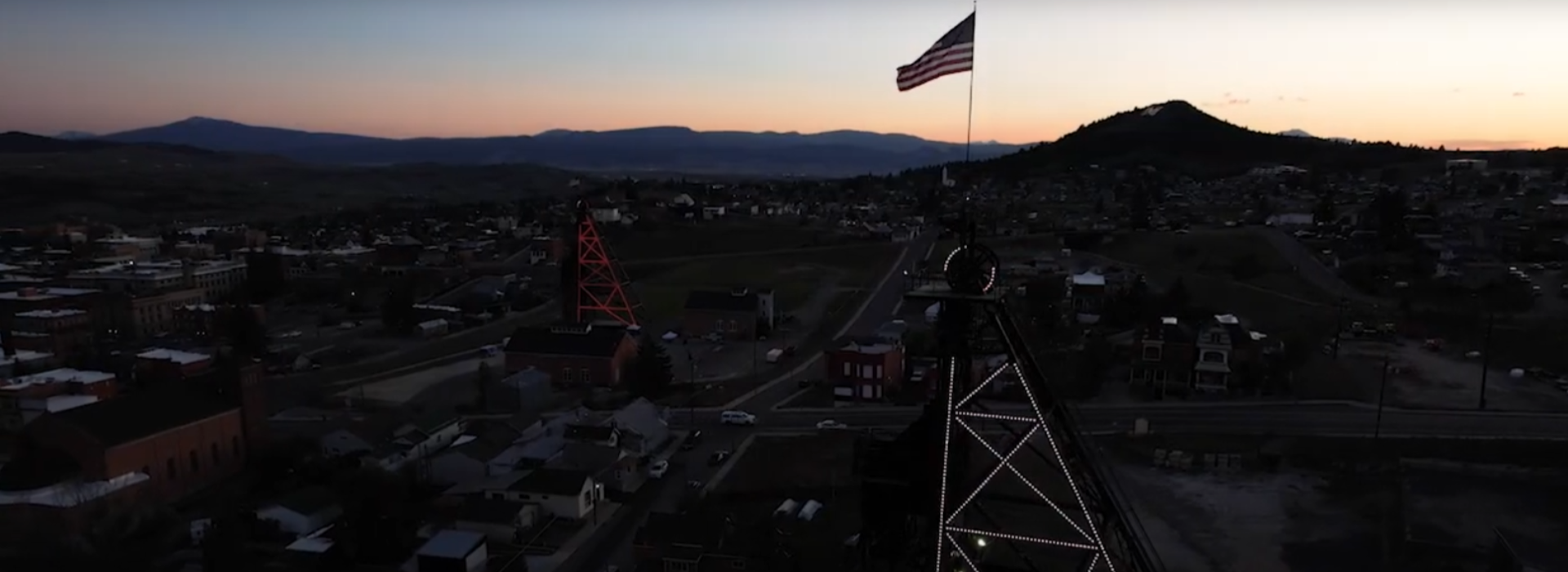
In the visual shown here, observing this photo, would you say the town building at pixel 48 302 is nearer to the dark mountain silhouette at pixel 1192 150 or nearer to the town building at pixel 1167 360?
the town building at pixel 1167 360

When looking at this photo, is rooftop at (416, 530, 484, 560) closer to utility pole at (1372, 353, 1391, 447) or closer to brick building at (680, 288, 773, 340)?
utility pole at (1372, 353, 1391, 447)

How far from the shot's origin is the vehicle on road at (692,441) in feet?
91.4

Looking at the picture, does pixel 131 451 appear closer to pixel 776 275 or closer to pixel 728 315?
pixel 728 315

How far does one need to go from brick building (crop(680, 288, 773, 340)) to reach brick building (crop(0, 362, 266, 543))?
21395 mm

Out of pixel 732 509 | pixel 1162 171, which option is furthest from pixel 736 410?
pixel 1162 171

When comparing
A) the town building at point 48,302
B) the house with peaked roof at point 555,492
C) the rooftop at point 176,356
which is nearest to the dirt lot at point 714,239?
the town building at point 48,302

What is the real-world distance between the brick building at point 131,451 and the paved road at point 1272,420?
13.3 metres

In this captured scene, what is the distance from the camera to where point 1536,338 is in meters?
37.2

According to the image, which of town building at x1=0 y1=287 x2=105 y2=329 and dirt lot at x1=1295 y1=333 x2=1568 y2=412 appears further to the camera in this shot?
town building at x1=0 y1=287 x2=105 y2=329

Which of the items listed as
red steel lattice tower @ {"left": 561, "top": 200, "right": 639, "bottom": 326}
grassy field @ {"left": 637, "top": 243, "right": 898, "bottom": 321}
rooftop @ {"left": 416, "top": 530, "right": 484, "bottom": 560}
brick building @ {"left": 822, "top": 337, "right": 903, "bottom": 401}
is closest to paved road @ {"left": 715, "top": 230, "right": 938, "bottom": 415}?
grassy field @ {"left": 637, "top": 243, "right": 898, "bottom": 321}

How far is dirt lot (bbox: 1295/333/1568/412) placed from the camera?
98.9 ft

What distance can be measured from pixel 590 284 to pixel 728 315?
717cm

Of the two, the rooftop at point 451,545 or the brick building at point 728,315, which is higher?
the brick building at point 728,315

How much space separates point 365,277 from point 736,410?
42.5m
